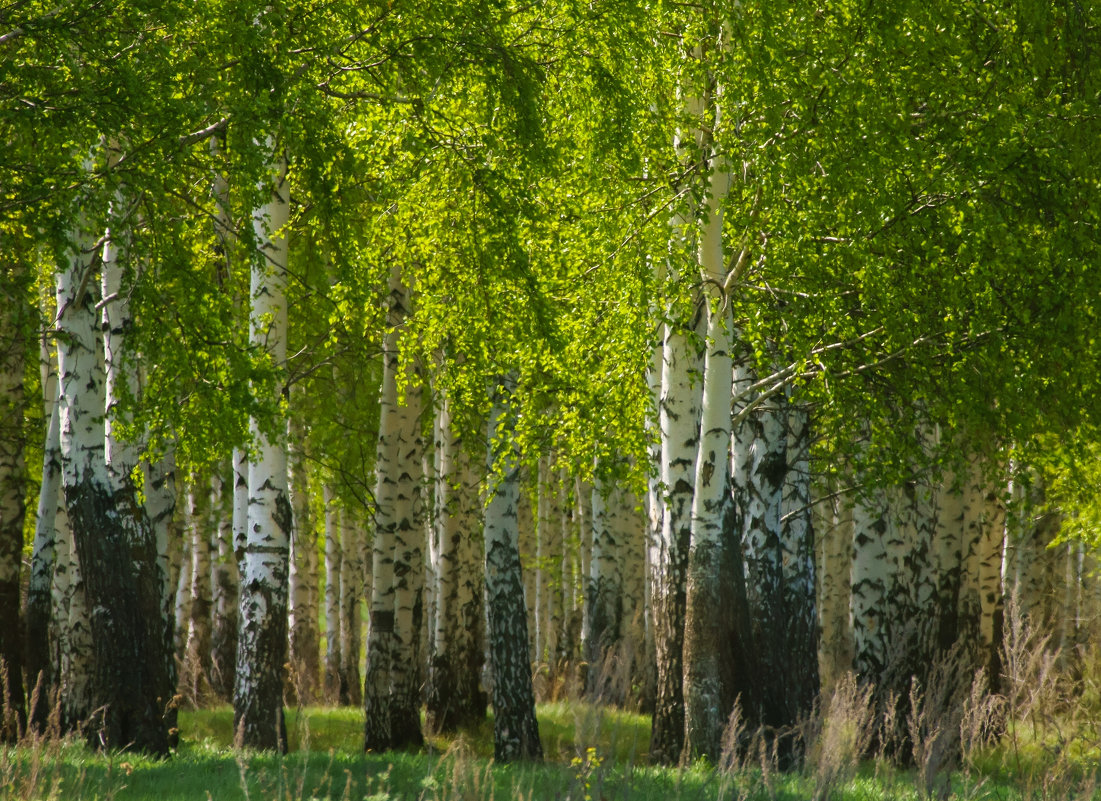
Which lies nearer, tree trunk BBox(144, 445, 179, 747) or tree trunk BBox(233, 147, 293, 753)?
tree trunk BBox(233, 147, 293, 753)

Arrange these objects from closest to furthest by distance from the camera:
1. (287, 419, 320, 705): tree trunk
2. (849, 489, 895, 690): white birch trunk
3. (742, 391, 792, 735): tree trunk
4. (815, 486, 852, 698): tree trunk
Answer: (742, 391, 792, 735): tree trunk < (849, 489, 895, 690): white birch trunk < (287, 419, 320, 705): tree trunk < (815, 486, 852, 698): tree trunk

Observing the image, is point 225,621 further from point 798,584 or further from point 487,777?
point 487,777

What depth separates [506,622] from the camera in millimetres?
10938

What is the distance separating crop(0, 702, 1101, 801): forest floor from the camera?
16.1 feet

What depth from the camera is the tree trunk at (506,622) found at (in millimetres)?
10719

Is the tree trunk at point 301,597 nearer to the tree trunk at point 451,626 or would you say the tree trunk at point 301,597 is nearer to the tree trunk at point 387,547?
the tree trunk at point 451,626

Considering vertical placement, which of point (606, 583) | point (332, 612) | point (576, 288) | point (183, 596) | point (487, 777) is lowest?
point (332, 612)

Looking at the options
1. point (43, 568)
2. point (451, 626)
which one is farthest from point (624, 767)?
point (43, 568)

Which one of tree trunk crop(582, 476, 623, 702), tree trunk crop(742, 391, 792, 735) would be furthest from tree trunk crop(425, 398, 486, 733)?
tree trunk crop(742, 391, 792, 735)

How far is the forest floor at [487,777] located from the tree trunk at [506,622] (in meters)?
0.67

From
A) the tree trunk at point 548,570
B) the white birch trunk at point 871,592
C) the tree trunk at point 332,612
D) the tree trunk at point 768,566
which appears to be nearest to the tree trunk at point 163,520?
the tree trunk at point 332,612

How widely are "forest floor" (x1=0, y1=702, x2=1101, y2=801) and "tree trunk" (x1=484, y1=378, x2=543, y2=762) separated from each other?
2.21ft

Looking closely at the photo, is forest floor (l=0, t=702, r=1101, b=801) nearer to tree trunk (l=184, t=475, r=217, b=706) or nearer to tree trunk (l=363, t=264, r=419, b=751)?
tree trunk (l=363, t=264, r=419, b=751)

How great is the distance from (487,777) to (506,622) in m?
6.53
